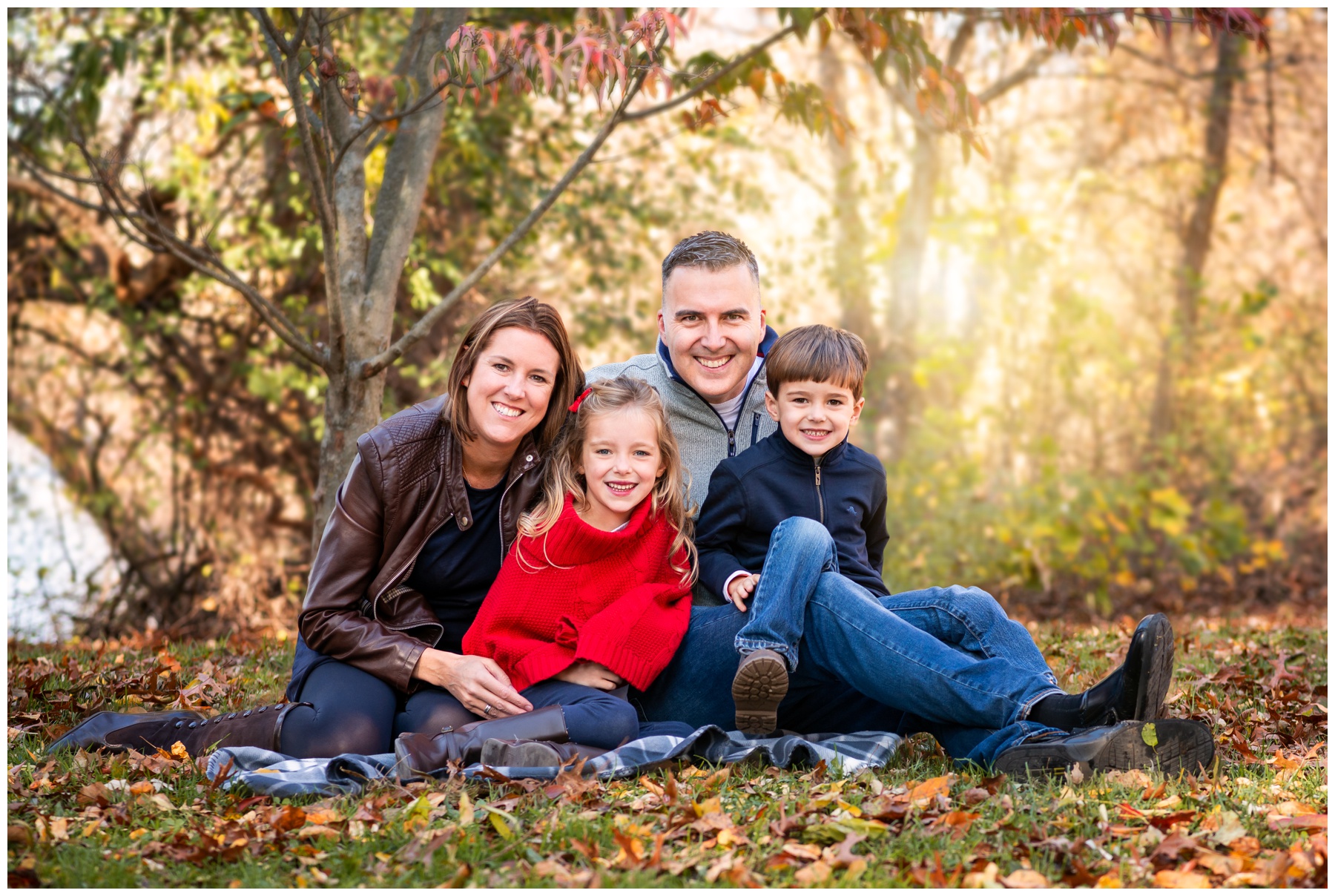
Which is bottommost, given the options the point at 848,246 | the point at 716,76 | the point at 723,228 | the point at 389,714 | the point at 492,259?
the point at 389,714

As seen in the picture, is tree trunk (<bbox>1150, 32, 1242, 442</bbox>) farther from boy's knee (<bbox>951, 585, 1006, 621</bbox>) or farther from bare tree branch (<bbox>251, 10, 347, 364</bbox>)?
bare tree branch (<bbox>251, 10, 347, 364</bbox>)

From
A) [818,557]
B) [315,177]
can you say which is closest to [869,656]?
[818,557]

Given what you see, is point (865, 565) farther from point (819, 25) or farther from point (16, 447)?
point (16, 447)

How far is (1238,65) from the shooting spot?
35.9 feet

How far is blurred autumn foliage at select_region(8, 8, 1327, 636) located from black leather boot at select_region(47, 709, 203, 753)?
4.39 ft

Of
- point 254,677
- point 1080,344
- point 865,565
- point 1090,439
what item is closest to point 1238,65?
point 1080,344

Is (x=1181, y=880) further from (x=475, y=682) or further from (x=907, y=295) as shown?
(x=907, y=295)

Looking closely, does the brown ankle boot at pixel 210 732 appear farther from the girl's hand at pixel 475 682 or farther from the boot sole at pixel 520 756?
the boot sole at pixel 520 756

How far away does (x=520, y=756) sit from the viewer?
275 centimetres

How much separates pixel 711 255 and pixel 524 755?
65.6 inches

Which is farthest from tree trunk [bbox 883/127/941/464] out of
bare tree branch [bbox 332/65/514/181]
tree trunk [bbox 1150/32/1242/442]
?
bare tree branch [bbox 332/65/514/181]

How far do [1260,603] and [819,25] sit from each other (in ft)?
23.9

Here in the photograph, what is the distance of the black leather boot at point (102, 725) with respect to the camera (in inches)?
123

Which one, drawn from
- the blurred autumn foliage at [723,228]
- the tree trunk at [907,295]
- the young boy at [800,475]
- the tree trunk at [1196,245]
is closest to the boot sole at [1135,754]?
the young boy at [800,475]
